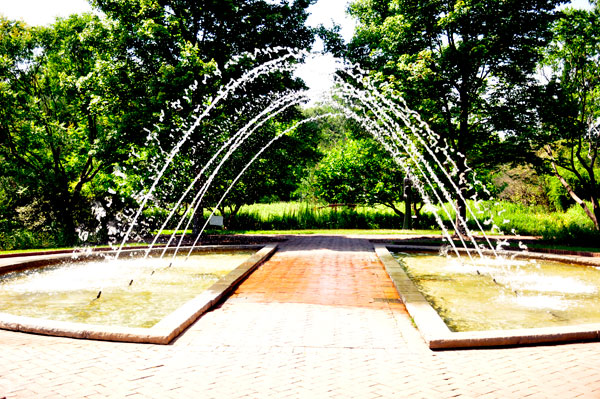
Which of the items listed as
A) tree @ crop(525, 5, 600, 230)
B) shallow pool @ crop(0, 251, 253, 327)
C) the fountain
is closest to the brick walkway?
the fountain

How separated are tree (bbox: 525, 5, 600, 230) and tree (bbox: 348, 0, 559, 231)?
1.16 meters

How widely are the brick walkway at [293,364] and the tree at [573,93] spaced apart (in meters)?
15.7

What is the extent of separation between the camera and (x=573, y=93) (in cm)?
2189

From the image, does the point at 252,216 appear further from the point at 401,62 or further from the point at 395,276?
the point at 395,276

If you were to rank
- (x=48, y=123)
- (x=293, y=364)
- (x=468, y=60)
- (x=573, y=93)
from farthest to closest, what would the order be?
(x=48, y=123) < (x=573, y=93) < (x=468, y=60) < (x=293, y=364)

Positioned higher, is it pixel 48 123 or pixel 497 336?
pixel 48 123

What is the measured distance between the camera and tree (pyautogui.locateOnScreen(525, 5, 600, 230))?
18.7 meters

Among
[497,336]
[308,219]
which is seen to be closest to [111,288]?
[497,336]

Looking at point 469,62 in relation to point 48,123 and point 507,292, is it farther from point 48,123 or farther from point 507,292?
point 48,123

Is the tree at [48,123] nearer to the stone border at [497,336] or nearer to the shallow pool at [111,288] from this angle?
the shallow pool at [111,288]

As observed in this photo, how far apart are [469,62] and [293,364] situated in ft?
55.4

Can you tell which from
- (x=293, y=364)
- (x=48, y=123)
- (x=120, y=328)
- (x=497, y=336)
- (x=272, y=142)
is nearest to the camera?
(x=293, y=364)

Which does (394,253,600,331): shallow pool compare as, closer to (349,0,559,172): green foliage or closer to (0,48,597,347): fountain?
(0,48,597,347): fountain

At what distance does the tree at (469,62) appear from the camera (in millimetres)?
18234
